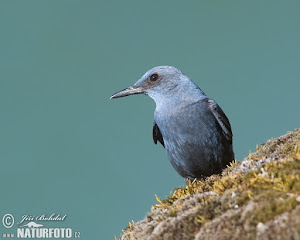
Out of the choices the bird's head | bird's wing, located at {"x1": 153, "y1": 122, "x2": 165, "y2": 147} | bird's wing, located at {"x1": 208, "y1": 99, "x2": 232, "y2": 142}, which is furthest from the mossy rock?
bird's wing, located at {"x1": 153, "y1": 122, "x2": 165, "y2": 147}

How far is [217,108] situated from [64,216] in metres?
4.05

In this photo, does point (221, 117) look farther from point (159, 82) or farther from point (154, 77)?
point (154, 77)

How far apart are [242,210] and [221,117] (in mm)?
3534

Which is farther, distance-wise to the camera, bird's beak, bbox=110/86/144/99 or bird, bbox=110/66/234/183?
bird's beak, bbox=110/86/144/99

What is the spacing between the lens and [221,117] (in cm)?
725

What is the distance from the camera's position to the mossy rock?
3521mm

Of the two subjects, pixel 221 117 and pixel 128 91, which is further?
pixel 128 91

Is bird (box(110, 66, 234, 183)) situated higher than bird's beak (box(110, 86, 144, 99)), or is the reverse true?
bird's beak (box(110, 86, 144, 99))

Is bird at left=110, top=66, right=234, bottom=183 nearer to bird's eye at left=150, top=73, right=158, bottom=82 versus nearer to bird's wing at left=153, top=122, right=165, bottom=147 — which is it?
bird's eye at left=150, top=73, right=158, bottom=82

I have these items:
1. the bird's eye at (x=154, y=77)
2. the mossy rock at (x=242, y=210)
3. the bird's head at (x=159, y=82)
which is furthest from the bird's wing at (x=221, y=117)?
the mossy rock at (x=242, y=210)

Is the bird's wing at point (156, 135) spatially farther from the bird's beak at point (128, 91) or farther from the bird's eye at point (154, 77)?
the bird's eye at point (154, 77)

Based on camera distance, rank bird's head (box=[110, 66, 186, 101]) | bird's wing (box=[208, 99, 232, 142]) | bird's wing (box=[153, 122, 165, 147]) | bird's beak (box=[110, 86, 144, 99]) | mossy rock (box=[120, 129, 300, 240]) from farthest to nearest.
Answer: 1. bird's wing (box=[153, 122, 165, 147])
2. bird's beak (box=[110, 86, 144, 99])
3. bird's head (box=[110, 66, 186, 101])
4. bird's wing (box=[208, 99, 232, 142])
5. mossy rock (box=[120, 129, 300, 240])

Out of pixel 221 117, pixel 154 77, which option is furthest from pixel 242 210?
pixel 154 77

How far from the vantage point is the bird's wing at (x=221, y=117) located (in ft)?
23.6
